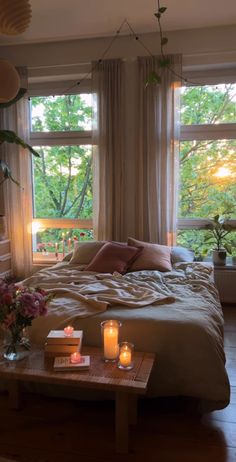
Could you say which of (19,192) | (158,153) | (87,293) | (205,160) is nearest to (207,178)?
(205,160)

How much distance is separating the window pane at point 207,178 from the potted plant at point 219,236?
168 mm

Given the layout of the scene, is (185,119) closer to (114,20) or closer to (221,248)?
(114,20)

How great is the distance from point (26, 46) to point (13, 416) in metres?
3.74

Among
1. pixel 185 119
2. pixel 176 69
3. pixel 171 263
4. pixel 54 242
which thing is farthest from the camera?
pixel 54 242

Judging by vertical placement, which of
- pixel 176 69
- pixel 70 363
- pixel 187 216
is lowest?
pixel 70 363

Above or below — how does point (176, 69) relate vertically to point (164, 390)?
above

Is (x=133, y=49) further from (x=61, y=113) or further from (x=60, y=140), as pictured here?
(x=60, y=140)

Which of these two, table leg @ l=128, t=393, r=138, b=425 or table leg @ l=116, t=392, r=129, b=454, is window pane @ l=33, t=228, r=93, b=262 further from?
table leg @ l=116, t=392, r=129, b=454

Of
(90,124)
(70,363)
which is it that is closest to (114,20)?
(90,124)

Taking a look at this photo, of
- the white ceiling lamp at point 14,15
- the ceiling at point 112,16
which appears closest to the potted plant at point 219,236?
the ceiling at point 112,16

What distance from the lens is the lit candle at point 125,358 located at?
5.56 ft

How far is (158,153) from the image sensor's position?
3754 millimetres

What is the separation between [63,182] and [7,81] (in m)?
2.06

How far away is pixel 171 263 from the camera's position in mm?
3273
